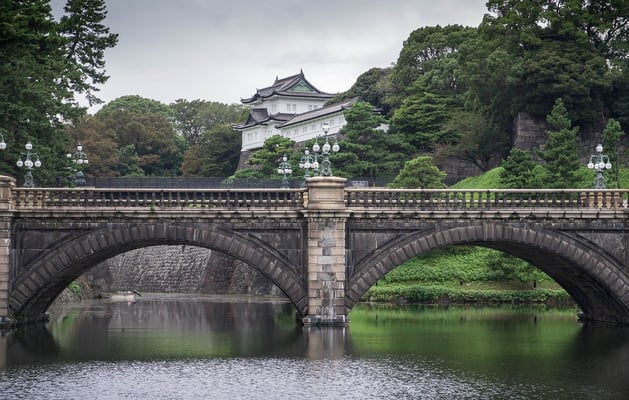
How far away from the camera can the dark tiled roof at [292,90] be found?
11956 centimetres

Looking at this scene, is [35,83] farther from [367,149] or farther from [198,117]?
[198,117]

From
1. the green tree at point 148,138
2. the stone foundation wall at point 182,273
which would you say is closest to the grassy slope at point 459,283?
the stone foundation wall at point 182,273

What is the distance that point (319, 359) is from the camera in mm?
34500

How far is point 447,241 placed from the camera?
4250cm

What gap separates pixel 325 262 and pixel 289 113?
258 feet

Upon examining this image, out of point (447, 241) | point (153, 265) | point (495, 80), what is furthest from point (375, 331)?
point (153, 265)

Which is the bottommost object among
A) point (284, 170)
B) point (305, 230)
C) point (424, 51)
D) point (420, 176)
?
point (305, 230)

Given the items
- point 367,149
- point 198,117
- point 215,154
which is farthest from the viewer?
point 198,117

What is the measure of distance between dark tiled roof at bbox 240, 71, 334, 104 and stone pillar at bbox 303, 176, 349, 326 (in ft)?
253

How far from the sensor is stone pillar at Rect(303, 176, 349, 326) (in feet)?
138

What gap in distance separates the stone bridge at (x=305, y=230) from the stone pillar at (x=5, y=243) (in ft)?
0.13

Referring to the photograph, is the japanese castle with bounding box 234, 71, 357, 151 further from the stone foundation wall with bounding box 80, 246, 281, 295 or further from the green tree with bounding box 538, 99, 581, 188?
the green tree with bounding box 538, 99, 581, 188

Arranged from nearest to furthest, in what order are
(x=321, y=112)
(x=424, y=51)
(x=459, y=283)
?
(x=459, y=283), (x=424, y=51), (x=321, y=112)

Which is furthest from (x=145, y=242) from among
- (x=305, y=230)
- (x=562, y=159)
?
(x=562, y=159)
